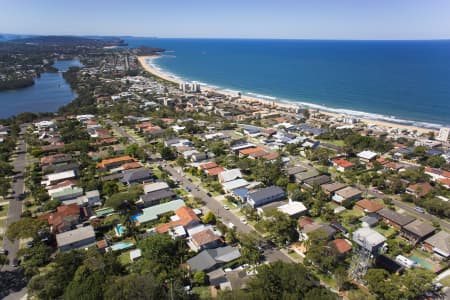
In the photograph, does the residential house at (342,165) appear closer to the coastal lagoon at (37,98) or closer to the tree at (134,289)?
the tree at (134,289)

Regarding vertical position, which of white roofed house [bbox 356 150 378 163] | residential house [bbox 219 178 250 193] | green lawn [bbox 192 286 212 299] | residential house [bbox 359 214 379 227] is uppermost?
white roofed house [bbox 356 150 378 163]

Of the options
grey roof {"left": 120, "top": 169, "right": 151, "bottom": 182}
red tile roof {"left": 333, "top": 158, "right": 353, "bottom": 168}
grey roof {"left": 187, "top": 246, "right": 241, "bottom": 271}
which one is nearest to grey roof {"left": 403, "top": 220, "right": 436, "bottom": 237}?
red tile roof {"left": 333, "top": 158, "right": 353, "bottom": 168}

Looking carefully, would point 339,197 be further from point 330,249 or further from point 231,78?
point 231,78

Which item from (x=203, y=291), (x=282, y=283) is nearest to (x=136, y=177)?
(x=203, y=291)

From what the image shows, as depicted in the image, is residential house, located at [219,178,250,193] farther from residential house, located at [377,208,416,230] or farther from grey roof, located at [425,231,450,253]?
grey roof, located at [425,231,450,253]

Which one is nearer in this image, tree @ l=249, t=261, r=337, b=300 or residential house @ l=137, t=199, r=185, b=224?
tree @ l=249, t=261, r=337, b=300

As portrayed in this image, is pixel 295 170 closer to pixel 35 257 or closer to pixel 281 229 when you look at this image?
pixel 281 229

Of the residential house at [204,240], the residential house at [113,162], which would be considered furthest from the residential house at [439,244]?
the residential house at [113,162]
